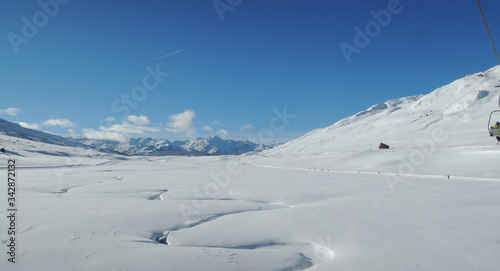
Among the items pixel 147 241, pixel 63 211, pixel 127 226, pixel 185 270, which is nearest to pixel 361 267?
pixel 185 270

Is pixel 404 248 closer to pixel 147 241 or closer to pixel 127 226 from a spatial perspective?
pixel 147 241

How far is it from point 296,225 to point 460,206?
612 cm

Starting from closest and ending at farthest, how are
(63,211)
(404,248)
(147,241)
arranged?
1. (404,248)
2. (147,241)
3. (63,211)

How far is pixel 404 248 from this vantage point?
558 cm

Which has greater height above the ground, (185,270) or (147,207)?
(147,207)

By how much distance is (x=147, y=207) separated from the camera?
10062 millimetres

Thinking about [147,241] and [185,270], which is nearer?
[185,270]

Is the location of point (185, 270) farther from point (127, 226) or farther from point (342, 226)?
point (342, 226)

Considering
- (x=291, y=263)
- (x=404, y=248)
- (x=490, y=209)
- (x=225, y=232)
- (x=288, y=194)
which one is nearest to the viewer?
(x=291, y=263)

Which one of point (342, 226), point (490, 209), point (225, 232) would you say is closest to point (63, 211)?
point (225, 232)

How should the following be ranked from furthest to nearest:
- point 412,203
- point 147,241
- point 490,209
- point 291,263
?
1. point 412,203
2. point 490,209
3. point 147,241
4. point 291,263

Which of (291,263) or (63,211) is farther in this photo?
(63,211)

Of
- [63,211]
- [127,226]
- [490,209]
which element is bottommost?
[490,209]

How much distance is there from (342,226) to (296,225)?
1312mm
